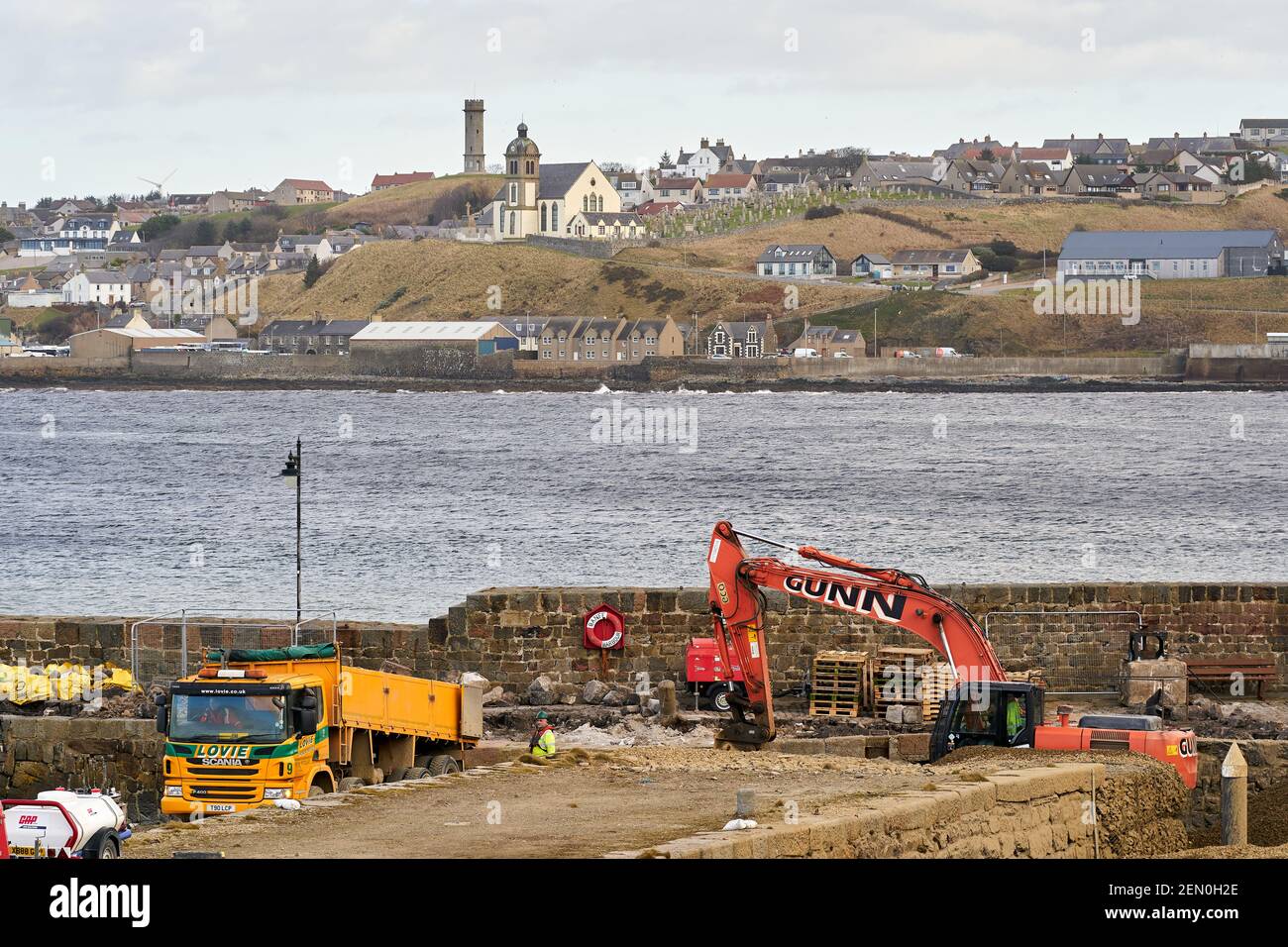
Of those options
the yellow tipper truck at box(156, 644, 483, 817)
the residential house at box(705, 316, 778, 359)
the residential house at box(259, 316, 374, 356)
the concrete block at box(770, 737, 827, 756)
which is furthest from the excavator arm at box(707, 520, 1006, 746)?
the residential house at box(259, 316, 374, 356)

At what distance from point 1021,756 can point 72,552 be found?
38682mm

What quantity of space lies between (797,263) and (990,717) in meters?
179

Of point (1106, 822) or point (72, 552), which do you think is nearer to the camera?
point (1106, 822)

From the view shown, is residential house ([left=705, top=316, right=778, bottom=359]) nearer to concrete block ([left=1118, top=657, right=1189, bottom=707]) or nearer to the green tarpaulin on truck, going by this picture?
concrete block ([left=1118, top=657, right=1189, bottom=707])

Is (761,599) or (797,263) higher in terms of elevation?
(797,263)

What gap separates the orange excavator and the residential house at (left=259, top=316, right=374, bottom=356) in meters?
166

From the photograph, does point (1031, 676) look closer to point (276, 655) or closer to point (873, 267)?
point (276, 655)

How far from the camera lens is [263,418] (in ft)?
433

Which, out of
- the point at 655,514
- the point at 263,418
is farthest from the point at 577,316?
the point at 655,514

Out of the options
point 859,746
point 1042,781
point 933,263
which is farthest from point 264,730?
point 933,263

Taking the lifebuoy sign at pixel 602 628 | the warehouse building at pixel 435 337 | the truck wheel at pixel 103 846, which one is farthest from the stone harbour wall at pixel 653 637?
the warehouse building at pixel 435 337

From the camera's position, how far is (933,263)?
631 feet
